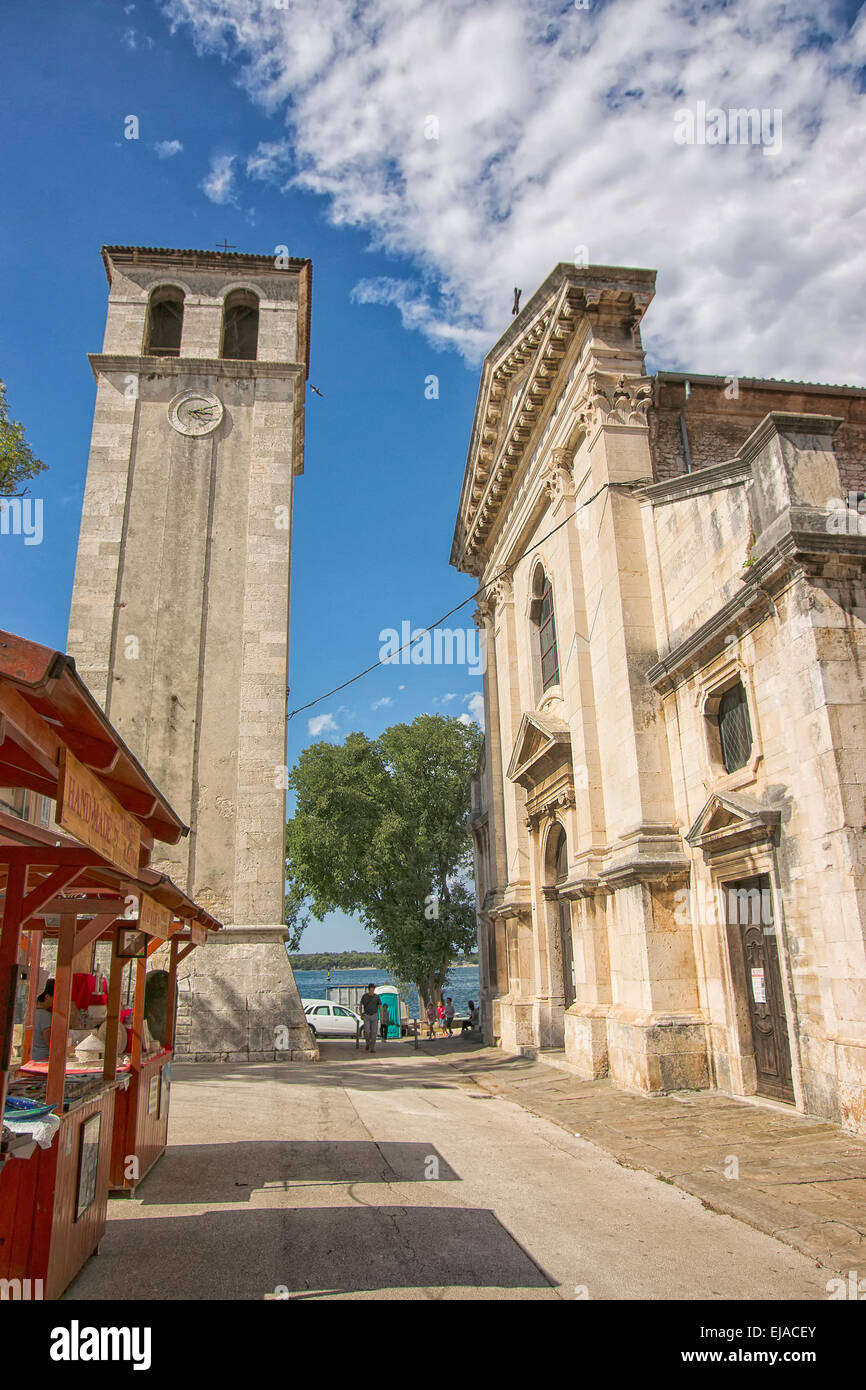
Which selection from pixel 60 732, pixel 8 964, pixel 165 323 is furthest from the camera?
pixel 165 323

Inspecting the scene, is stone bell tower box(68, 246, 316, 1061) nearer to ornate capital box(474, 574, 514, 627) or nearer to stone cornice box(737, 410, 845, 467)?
ornate capital box(474, 574, 514, 627)

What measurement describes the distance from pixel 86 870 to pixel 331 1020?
79.4 feet

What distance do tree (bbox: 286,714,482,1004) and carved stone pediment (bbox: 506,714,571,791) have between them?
14.3 m

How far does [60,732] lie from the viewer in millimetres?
3264

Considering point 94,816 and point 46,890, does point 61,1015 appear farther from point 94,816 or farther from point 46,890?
point 94,816

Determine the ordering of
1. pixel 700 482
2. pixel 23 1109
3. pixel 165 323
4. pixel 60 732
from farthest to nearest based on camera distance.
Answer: pixel 165 323, pixel 700 482, pixel 23 1109, pixel 60 732

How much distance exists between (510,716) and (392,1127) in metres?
12.8

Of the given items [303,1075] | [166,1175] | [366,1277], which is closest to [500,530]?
[303,1075]

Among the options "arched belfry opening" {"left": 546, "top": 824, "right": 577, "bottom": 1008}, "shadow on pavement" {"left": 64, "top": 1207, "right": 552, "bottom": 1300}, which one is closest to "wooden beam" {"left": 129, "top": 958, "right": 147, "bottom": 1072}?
"shadow on pavement" {"left": 64, "top": 1207, "right": 552, "bottom": 1300}

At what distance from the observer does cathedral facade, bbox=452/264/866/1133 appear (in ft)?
28.7

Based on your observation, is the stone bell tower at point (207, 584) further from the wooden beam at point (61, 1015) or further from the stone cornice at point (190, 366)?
the wooden beam at point (61, 1015)

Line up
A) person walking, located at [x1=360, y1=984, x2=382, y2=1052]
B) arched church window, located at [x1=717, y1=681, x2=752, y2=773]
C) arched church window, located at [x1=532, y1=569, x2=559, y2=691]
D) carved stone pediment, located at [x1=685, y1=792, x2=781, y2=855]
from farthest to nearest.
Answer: person walking, located at [x1=360, y1=984, x2=382, y2=1052], arched church window, located at [x1=532, y1=569, x2=559, y2=691], arched church window, located at [x1=717, y1=681, x2=752, y2=773], carved stone pediment, located at [x1=685, y1=792, x2=781, y2=855]

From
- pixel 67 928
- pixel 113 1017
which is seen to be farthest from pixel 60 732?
pixel 113 1017
